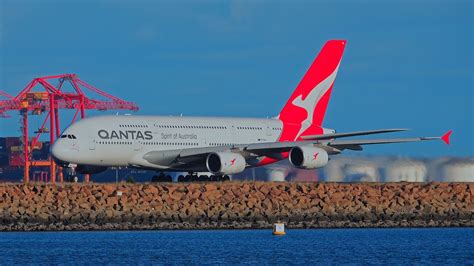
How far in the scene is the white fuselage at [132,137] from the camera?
68500mm

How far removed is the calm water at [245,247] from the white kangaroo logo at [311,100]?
17.5 meters

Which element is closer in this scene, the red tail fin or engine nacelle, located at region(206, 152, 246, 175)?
engine nacelle, located at region(206, 152, 246, 175)

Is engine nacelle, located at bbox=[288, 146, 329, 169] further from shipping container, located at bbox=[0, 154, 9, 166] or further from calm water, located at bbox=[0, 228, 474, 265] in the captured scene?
shipping container, located at bbox=[0, 154, 9, 166]

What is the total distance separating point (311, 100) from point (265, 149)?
885 cm

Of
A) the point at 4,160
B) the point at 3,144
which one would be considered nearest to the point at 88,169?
the point at 4,160

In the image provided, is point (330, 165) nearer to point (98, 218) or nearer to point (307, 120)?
point (307, 120)

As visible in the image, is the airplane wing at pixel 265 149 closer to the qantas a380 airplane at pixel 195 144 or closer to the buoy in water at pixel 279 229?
the qantas a380 airplane at pixel 195 144

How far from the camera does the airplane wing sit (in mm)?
70312

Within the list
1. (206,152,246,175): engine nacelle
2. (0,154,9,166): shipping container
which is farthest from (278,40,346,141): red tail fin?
(0,154,9,166): shipping container

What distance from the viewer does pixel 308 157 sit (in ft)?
231

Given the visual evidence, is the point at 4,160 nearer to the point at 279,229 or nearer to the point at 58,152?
the point at 58,152

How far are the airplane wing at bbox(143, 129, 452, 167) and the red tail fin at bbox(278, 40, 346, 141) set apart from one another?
13.5 ft

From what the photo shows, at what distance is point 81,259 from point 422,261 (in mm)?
11671

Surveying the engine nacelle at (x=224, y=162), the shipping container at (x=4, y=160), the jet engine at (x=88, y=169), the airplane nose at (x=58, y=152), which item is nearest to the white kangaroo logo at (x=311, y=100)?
the engine nacelle at (x=224, y=162)
